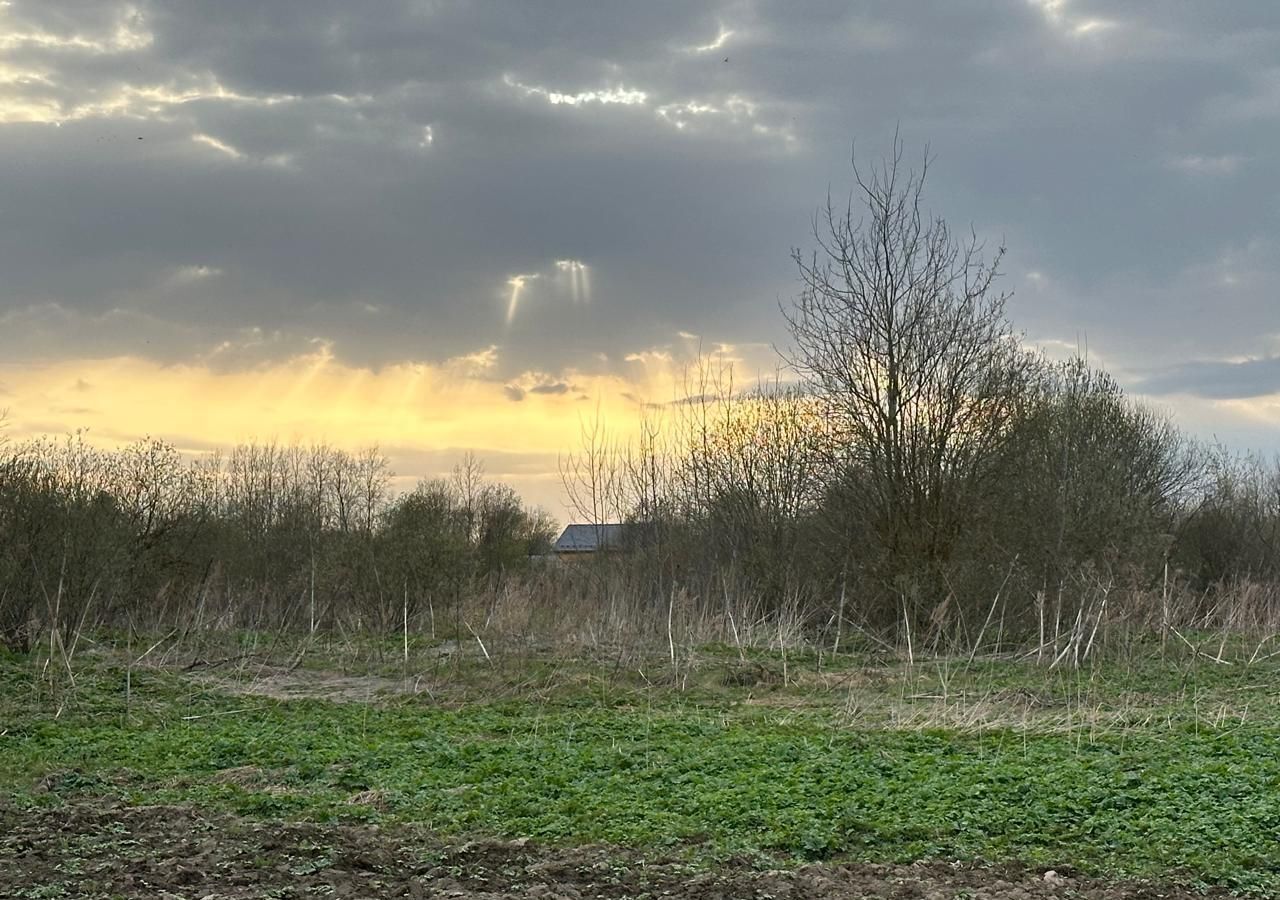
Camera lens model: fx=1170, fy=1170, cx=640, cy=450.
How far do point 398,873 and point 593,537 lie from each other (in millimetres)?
19454

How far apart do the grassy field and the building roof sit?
9288mm

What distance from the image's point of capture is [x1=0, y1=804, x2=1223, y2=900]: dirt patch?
16.6 ft

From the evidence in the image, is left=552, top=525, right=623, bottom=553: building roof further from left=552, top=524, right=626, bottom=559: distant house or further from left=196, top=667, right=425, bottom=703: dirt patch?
left=196, top=667, right=425, bottom=703: dirt patch

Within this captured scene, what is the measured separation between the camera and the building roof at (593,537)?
75.2 feet

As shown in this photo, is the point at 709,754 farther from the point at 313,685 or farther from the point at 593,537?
the point at 593,537

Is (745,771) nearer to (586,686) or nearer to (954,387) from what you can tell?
(586,686)

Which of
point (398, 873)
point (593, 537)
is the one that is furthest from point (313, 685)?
point (593, 537)

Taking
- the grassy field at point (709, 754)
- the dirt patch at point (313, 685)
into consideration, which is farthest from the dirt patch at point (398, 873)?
the dirt patch at point (313, 685)

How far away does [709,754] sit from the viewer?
7.97m

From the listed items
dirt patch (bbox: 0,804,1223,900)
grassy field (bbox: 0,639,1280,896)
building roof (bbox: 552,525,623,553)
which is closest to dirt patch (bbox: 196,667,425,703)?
grassy field (bbox: 0,639,1280,896)

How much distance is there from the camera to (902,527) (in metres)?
18.0

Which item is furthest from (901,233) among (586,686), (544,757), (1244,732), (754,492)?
(544,757)

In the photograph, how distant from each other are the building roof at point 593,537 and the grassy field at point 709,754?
9.29 metres

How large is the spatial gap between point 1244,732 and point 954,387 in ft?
33.2
